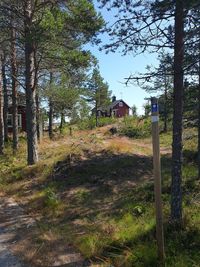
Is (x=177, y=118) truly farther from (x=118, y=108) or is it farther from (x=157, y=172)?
(x=118, y=108)

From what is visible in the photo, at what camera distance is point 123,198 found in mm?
10703

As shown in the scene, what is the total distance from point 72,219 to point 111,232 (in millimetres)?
1684

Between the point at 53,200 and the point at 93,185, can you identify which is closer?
the point at 53,200

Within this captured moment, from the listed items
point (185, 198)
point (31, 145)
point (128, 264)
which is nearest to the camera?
point (128, 264)

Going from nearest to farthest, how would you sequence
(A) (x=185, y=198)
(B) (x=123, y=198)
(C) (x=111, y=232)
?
(C) (x=111, y=232), (A) (x=185, y=198), (B) (x=123, y=198)

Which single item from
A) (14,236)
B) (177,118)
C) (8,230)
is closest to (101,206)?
(8,230)

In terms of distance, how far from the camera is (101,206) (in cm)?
1012

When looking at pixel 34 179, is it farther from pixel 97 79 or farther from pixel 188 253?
pixel 97 79

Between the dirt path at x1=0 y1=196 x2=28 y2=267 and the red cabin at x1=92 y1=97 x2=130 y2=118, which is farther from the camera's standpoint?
the red cabin at x1=92 y1=97 x2=130 y2=118

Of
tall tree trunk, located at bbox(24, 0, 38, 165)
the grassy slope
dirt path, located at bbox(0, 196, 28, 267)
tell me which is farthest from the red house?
dirt path, located at bbox(0, 196, 28, 267)

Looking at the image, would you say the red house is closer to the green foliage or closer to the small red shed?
the small red shed

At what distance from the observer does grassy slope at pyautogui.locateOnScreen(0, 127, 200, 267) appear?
6762mm

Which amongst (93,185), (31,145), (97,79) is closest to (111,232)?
(93,185)

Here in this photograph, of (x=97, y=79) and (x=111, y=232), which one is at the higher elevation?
(x=97, y=79)
